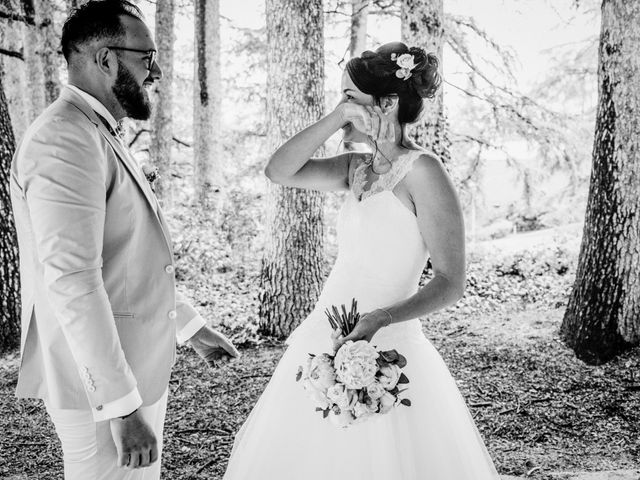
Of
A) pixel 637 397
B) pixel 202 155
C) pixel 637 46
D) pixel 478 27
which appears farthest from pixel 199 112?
pixel 637 397

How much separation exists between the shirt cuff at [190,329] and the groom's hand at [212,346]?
0.03 metres

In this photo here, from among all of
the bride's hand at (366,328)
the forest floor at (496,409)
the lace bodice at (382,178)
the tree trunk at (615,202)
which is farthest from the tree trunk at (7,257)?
the tree trunk at (615,202)

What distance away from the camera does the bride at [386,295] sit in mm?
2377

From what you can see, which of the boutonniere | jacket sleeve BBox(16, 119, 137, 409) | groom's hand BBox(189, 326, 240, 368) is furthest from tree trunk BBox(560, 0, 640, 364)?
jacket sleeve BBox(16, 119, 137, 409)

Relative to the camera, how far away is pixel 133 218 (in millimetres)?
1990

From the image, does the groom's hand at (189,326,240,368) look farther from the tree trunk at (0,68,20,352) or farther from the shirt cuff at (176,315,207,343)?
the tree trunk at (0,68,20,352)

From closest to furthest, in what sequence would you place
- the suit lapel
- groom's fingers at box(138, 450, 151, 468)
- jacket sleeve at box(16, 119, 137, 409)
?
jacket sleeve at box(16, 119, 137, 409) < groom's fingers at box(138, 450, 151, 468) < the suit lapel

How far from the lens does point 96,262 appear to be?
175 centimetres

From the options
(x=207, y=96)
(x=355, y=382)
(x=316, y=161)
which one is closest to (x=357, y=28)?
(x=207, y=96)

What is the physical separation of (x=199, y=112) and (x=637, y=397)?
935 cm

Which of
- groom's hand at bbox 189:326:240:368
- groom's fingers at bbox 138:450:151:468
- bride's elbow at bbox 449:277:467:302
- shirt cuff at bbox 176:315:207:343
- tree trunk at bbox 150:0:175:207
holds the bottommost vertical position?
groom's fingers at bbox 138:450:151:468

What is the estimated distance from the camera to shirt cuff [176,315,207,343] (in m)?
2.53

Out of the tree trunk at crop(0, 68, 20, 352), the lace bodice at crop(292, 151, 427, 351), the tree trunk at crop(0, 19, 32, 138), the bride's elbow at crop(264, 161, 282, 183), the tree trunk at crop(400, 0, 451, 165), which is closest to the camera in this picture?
the lace bodice at crop(292, 151, 427, 351)

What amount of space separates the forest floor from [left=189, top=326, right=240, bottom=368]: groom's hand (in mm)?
1627
